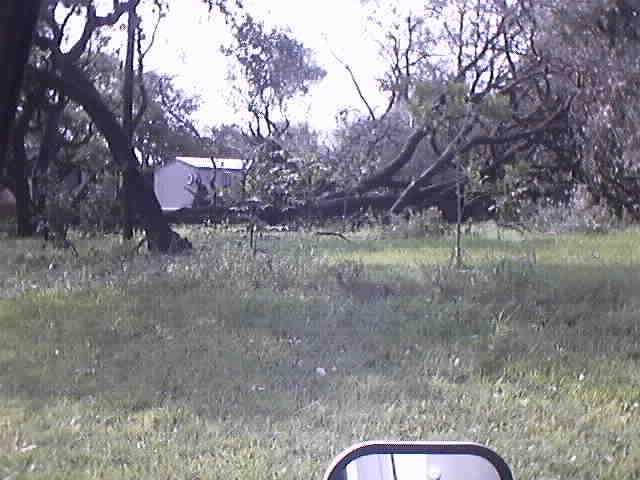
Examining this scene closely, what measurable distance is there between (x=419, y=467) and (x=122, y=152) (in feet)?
33.7

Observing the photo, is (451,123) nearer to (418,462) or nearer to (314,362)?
(314,362)

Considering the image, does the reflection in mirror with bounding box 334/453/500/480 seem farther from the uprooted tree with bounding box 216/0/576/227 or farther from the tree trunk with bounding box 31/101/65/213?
the tree trunk with bounding box 31/101/65/213

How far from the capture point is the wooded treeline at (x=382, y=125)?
11031mm

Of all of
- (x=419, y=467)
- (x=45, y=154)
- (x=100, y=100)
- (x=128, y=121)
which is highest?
(x=100, y=100)

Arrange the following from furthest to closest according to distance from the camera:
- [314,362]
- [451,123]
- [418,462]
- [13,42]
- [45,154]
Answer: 1. [45,154]
2. [451,123]
3. [314,362]
4. [13,42]
5. [418,462]

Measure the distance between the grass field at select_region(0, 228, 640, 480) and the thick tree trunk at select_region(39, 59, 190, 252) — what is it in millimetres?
2087

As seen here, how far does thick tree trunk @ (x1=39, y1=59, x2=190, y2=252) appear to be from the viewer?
11.5 meters

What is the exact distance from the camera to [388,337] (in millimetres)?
6133

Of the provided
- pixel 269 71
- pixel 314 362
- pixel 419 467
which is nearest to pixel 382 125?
pixel 269 71

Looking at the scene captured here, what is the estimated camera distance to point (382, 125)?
56.0ft

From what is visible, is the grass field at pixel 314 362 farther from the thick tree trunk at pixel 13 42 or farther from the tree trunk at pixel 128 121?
the tree trunk at pixel 128 121

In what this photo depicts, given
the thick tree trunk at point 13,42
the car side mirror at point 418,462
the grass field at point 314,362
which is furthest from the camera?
the thick tree trunk at point 13,42

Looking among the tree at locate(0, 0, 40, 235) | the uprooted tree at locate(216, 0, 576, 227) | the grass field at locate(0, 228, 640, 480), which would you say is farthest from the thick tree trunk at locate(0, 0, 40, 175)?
the uprooted tree at locate(216, 0, 576, 227)

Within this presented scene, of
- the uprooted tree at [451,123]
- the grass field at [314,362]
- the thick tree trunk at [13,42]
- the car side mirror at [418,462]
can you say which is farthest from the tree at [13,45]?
the uprooted tree at [451,123]
